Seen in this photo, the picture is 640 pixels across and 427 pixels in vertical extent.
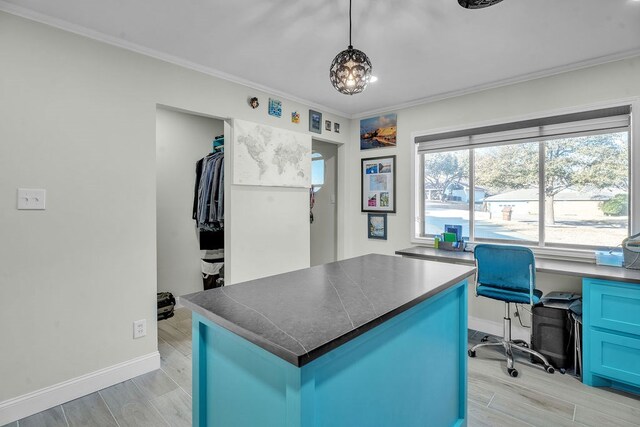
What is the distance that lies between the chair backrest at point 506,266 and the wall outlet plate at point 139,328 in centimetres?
265

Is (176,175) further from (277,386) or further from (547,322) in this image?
(547,322)

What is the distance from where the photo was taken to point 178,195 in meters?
3.89

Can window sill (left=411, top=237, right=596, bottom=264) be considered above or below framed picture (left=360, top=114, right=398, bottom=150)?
below

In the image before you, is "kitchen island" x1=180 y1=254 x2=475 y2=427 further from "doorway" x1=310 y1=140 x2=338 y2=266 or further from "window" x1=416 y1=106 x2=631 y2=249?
"doorway" x1=310 y1=140 x2=338 y2=266

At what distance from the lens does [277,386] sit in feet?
3.19

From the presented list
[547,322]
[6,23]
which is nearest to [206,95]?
[6,23]

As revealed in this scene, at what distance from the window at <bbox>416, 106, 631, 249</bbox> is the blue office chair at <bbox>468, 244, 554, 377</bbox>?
808 mm

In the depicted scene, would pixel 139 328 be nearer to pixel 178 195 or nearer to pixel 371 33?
pixel 178 195

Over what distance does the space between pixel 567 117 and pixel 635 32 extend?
706mm

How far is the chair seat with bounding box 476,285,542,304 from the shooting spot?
2.43 meters

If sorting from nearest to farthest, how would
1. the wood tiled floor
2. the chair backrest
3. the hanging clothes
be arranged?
the wood tiled floor
the chair backrest
the hanging clothes

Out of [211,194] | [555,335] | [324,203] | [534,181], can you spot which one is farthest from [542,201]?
[211,194]

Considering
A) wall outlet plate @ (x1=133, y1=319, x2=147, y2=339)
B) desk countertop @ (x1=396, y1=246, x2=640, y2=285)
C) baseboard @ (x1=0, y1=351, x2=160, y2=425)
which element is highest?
desk countertop @ (x1=396, y1=246, x2=640, y2=285)

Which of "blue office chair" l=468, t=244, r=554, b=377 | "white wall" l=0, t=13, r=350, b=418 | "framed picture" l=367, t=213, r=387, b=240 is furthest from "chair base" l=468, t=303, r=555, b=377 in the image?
"white wall" l=0, t=13, r=350, b=418
